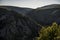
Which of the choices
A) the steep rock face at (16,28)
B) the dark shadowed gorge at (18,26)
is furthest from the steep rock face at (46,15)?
the steep rock face at (16,28)

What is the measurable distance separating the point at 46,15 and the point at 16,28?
93.0ft

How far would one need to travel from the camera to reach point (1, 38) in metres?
83.9

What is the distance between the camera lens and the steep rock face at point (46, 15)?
345 ft

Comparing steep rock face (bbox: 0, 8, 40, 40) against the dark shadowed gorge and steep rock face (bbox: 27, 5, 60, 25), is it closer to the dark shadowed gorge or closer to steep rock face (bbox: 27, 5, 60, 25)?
the dark shadowed gorge

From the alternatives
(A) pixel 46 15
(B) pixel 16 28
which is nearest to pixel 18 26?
(B) pixel 16 28

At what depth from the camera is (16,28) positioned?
8775 centimetres

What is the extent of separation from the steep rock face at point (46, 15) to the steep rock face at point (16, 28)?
1332 cm

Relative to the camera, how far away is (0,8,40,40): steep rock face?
3351 inches

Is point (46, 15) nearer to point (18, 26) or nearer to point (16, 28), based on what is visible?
point (18, 26)

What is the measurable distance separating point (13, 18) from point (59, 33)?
44847 millimetres

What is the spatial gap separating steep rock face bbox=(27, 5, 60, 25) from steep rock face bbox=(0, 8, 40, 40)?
43.7 feet

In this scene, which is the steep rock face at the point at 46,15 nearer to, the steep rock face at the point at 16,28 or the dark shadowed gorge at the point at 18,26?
the dark shadowed gorge at the point at 18,26

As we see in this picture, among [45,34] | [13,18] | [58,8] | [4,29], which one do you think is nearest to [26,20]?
[13,18]

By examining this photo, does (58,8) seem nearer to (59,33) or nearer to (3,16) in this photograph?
(3,16)
